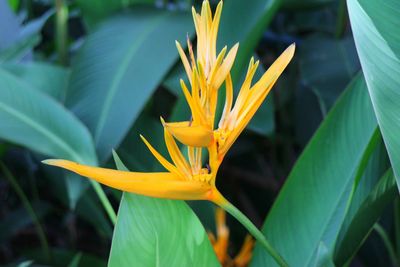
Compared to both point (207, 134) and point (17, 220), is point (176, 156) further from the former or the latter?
point (17, 220)

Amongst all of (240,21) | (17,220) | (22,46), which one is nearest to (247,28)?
(240,21)

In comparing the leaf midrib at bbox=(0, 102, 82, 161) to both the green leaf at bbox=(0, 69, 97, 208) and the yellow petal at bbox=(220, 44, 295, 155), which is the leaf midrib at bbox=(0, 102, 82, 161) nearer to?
the green leaf at bbox=(0, 69, 97, 208)

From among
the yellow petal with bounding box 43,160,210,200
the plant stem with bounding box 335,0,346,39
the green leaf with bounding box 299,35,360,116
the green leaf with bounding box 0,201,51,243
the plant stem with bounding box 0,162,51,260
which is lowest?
the green leaf with bounding box 0,201,51,243

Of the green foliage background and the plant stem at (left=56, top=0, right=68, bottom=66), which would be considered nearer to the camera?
the green foliage background

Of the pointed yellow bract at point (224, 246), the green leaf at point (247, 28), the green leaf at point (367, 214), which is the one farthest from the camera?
the green leaf at point (247, 28)

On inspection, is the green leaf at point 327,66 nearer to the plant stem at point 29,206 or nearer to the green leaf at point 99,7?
the green leaf at point 99,7

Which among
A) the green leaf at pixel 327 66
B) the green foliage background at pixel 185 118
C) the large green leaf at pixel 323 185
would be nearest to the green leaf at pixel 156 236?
the green foliage background at pixel 185 118

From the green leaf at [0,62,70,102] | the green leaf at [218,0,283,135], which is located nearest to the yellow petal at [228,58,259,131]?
the green leaf at [218,0,283,135]

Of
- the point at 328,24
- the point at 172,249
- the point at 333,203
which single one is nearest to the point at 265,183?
the point at 328,24
